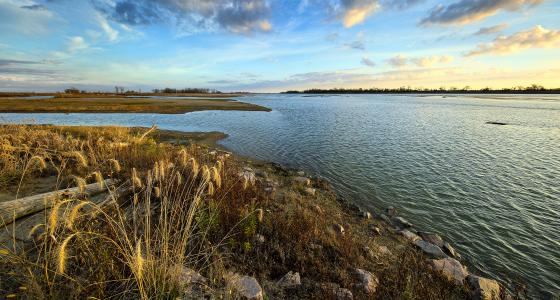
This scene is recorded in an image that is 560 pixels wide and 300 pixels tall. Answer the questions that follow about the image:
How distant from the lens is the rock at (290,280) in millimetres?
4938

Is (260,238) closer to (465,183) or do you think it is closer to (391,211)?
(391,211)

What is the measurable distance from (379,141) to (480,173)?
9.61 metres

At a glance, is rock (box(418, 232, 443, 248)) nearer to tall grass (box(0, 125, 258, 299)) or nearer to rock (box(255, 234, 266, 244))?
rock (box(255, 234, 266, 244))

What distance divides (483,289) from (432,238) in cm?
271

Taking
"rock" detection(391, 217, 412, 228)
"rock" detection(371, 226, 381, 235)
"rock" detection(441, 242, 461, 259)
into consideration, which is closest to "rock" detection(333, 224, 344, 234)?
"rock" detection(371, 226, 381, 235)

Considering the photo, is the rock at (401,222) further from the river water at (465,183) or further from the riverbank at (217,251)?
the river water at (465,183)

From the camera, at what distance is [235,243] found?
5.60m

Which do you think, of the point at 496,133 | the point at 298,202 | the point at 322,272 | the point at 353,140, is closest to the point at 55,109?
the point at 353,140

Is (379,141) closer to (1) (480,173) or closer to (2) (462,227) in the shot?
(1) (480,173)

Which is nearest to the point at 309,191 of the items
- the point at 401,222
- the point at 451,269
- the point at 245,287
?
the point at 401,222

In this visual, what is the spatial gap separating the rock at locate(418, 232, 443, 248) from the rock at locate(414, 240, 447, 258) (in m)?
0.32

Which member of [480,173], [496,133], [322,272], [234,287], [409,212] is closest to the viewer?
[234,287]

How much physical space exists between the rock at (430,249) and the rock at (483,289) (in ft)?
4.29

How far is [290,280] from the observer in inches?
196
